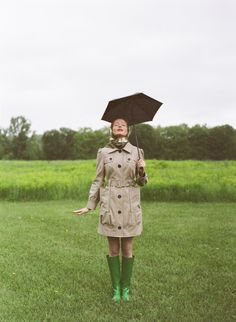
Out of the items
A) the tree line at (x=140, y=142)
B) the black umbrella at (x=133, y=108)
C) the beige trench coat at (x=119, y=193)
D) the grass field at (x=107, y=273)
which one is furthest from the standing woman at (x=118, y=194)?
the tree line at (x=140, y=142)

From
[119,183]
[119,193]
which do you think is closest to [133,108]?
[119,183]

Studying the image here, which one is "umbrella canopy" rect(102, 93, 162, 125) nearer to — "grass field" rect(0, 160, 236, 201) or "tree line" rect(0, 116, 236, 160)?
"grass field" rect(0, 160, 236, 201)

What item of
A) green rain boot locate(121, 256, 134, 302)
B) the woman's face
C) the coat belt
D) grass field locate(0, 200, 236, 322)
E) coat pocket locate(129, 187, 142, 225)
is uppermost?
the woman's face

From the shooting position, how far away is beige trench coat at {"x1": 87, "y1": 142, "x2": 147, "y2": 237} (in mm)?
5336

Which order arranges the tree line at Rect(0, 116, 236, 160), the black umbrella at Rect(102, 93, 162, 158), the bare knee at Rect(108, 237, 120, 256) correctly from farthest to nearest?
the tree line at Rect(0, 116, 236, 160) → the bare knee at Rect(108, 237, 120, 256) → the black umbrella at Rect(102, 93, 162, 158)

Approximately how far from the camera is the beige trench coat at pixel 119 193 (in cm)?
534

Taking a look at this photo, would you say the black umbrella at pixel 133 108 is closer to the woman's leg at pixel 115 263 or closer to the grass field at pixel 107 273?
the woman's leg at pixel 115 263

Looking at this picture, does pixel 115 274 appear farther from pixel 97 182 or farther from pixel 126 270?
pixel 97 182

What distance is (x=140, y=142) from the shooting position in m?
53.3

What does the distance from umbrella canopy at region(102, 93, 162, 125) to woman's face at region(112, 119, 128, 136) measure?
85 millimetres

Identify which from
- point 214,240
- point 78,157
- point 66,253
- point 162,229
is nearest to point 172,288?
point 66,253

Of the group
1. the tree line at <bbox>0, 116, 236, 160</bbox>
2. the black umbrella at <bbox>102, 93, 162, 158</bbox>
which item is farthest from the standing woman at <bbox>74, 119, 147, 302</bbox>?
the tree line at <bbox>0, 116, 236, 160</bbox>

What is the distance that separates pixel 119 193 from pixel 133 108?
986 millimetres

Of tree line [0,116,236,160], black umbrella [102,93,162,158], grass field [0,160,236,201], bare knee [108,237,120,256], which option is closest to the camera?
black umbrella [102,93,162,158]
